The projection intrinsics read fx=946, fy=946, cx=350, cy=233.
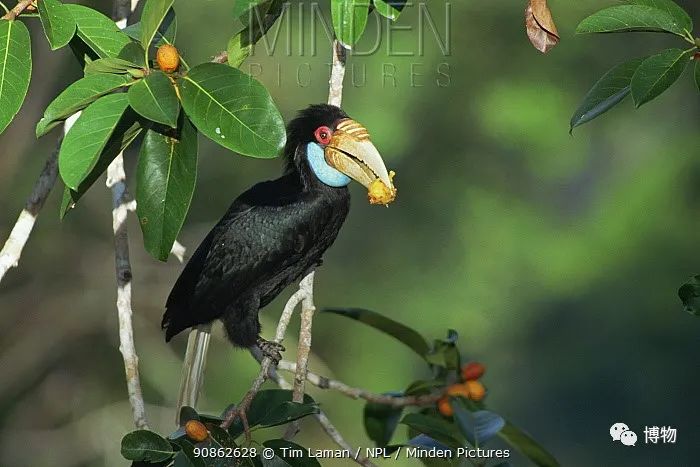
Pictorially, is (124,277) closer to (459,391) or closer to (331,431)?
(331,431)

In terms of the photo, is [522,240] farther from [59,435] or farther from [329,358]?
[59,435]

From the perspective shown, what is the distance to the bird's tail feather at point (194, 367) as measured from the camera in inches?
130

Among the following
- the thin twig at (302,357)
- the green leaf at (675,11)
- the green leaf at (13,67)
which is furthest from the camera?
the thin twig at (302,357)

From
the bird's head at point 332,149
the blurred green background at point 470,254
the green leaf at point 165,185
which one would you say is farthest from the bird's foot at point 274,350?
the blurred green background at point 470,254

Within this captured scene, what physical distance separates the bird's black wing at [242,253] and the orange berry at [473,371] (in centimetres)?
109

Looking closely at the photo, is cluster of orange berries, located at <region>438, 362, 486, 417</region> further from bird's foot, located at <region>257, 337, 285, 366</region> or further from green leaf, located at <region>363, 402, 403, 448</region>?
bird's foot, located at <region>257, 337, 285, 366</region>

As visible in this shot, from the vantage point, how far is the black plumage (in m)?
3.09

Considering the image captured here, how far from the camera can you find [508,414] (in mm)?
6348

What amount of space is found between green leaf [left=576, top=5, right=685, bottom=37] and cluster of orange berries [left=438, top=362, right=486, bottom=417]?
2.49 feet

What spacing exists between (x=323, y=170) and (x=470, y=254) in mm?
3302

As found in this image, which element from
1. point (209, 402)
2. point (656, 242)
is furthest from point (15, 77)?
point (656, 242)

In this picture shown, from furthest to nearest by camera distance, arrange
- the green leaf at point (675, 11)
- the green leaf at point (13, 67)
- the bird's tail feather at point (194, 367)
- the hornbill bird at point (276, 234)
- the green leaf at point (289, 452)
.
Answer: the bird's tail feather at point (194, 367), the hornbill bird at point (276, 234), the green leaf at point (289, 452), the green leaf at point (675, 11), the green leaf at point (13, 67)

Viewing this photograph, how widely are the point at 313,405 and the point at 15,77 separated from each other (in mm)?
951

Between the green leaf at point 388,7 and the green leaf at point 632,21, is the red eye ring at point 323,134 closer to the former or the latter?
the green leaf at point 388,7
